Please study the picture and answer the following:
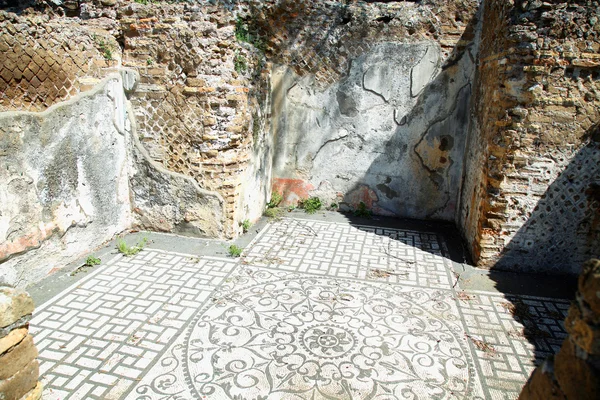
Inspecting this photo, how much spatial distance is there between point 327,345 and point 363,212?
302 cm

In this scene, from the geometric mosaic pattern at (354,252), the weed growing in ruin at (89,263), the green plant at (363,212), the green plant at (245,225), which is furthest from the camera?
the green plant at (363,212)

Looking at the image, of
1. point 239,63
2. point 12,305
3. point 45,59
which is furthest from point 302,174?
point 12,305

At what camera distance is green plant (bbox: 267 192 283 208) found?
6.03 metres

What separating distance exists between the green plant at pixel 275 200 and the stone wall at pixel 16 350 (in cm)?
408

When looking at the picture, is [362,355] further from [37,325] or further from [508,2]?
[508,2]

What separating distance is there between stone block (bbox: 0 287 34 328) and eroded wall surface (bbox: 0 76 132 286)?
174 cm

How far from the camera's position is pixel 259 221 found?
221 inches

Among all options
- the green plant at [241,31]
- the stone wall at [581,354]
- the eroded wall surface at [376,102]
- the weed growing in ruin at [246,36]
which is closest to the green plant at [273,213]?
the eroded wall surface at [376,102]

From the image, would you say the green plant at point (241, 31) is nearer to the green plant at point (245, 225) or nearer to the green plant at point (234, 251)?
the green plant at point (245, 225)

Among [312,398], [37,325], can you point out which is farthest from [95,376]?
[312,398]

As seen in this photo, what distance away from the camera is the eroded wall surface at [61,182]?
138 inches

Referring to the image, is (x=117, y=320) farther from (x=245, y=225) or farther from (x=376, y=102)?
(x=376, y=102)

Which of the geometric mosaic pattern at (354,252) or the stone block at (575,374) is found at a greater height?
the stone block at (575,374)

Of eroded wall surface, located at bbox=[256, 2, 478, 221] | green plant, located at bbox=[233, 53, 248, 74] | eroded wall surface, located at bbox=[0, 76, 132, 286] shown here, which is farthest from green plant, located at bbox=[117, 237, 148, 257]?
eroded wall surface, located at bbox=[256, 2, 478, 221]
